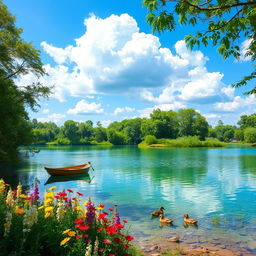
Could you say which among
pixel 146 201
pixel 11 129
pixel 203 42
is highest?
pixel 203 42

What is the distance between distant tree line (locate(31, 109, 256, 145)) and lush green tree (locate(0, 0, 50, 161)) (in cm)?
7812

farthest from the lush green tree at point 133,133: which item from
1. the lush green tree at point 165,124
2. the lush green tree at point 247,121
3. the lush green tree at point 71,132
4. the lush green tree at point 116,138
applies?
the lush green tree at point 247,121

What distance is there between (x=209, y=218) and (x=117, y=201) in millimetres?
5519

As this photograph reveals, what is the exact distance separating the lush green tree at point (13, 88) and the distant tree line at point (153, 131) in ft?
256

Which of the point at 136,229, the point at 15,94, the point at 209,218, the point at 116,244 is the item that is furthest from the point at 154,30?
the point at 15,94

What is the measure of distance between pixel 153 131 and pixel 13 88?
92007 mm

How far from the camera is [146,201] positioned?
15.1 m

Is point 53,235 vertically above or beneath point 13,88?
beneath

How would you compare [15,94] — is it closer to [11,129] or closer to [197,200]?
[11,129]

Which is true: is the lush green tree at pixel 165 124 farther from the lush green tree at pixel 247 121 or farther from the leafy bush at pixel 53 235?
the leafy bush at pixel 53 235

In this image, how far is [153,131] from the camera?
112m

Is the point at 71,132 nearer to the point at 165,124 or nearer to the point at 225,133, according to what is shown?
the point at 165,124

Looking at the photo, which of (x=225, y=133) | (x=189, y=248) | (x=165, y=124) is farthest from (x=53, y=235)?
(x=225, y=133)

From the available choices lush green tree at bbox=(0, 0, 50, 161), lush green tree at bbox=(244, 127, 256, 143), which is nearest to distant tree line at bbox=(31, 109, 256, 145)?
lush green tree at bbox=(244, 127, 256, 143)
